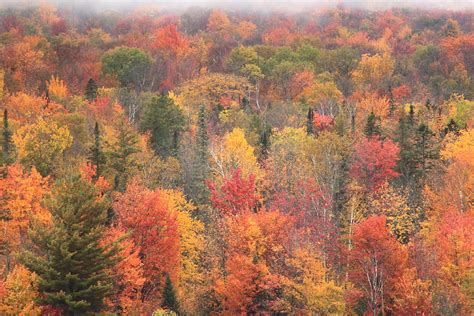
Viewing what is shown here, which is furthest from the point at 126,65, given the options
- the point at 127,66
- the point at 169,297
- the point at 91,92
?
the point at 169,297

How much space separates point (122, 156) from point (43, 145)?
7495 mm

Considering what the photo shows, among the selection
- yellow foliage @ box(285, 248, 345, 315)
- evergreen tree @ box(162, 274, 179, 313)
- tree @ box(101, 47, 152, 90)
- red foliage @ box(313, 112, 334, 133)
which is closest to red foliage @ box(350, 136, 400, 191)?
yellow foliage @ box(285, 248, 345, 315)

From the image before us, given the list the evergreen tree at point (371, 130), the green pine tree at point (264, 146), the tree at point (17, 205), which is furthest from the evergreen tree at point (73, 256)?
the evergreen tree at point (371, 130)

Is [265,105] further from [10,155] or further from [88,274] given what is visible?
[88,274]

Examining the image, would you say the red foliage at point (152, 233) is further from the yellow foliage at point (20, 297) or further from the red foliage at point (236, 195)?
the yellow foliage at point (20, 297)

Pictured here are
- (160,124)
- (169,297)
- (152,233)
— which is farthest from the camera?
(160,124)

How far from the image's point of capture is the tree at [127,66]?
Answer: 9675 cm

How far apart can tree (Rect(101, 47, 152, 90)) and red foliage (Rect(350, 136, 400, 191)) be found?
53.6 metres

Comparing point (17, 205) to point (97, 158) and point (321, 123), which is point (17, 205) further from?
point (321, 123)

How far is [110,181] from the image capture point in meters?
48.2

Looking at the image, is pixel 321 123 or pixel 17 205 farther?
pixel 321 123

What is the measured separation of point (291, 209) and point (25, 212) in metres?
19.8

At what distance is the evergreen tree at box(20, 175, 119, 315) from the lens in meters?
29.5

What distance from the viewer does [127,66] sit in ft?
316
